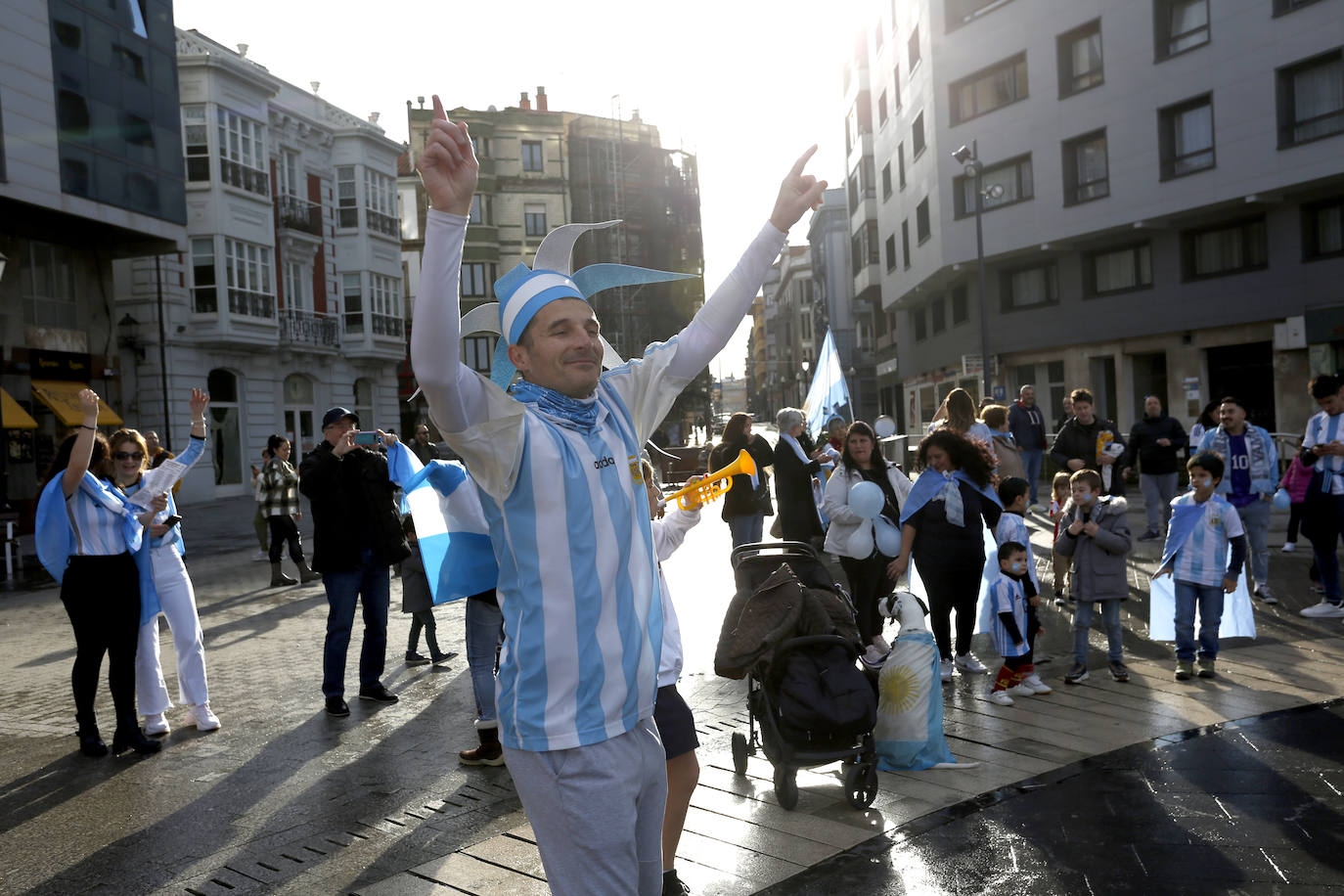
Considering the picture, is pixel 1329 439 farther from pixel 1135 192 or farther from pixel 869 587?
pixel 1135 192

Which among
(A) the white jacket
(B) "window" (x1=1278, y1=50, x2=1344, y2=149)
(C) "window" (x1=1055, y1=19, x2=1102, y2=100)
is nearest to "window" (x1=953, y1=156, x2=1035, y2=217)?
(C) "window" (x1=1055, y1=19, x2=1102, y2=100)

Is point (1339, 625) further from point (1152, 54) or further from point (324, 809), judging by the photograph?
point (1152, 54)

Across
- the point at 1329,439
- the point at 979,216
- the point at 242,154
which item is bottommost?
the point at 1329,439

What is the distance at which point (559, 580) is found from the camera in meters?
2.51

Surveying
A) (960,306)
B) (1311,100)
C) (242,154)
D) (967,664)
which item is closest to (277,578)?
(967,664)

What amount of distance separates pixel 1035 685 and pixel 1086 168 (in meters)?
25.3

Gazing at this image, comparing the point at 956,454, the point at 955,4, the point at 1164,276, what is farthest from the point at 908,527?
the point at 955,4

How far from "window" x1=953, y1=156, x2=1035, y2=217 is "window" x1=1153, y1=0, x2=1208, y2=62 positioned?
457 centimetres

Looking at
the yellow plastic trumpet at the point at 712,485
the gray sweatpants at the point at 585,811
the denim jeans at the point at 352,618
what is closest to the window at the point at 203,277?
the denim jeans at the point at 352,618

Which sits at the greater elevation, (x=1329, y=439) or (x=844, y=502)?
(x=1329, y=439)

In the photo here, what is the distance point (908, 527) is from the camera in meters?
7.34

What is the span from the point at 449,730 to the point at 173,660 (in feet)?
12.5

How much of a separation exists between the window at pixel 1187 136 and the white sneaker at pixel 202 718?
83.2 feet

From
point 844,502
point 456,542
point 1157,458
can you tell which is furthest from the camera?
point 1157,458
